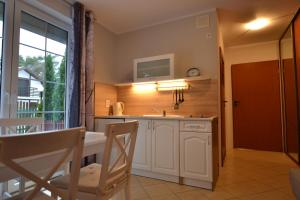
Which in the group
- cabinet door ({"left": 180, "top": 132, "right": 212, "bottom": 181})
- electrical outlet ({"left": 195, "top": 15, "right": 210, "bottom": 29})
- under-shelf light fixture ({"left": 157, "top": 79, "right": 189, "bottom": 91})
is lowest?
cabinet door ({"left": 180, "top": 132, "right": 212, "bottom": 181})

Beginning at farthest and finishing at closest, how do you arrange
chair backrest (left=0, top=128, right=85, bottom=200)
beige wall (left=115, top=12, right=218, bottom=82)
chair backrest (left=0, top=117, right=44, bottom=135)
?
beige wall (left=115, top=12, right=218, bottom=82), chair backrest (left=0, top=117, right=44, bottom=135), chair backrest (left=0, top=128, right=85, bottom=200)

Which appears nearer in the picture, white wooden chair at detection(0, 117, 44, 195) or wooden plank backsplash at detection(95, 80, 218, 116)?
white wooden chair at detection(0, 117, 44, 195)

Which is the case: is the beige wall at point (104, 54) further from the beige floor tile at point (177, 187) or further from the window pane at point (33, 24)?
the beige floor tile at point (177, 187)

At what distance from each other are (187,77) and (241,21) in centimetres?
146

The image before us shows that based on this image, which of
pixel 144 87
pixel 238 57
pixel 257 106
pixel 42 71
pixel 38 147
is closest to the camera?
pixel 38 147

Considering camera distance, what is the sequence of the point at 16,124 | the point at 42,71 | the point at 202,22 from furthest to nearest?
the point at 202,22, the point at 42,71, the point at 16,124

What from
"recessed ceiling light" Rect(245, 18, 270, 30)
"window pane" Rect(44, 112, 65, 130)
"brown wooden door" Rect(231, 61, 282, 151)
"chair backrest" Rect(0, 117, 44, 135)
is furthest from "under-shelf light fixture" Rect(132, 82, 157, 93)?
"brown wooden door" Rect(231, 61, 282, 151)

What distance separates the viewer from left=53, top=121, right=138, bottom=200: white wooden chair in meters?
1.09

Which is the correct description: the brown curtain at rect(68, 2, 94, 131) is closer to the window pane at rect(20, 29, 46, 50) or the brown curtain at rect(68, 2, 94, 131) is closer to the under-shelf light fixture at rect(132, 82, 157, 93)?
the window pane at rect(20, 29, 46, 50)

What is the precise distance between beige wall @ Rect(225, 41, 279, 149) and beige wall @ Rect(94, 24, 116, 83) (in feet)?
8.91

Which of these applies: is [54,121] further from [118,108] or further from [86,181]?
[86,181]

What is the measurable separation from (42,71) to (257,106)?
4.24 metres

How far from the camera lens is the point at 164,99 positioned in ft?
9.98

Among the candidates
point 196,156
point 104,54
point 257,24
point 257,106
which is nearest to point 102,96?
point 104,54
